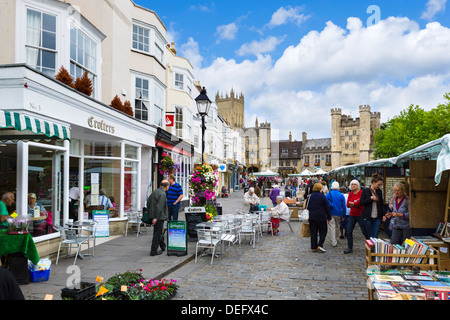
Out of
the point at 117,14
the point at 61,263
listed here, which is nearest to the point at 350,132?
the point at 117,14

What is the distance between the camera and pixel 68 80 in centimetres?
947

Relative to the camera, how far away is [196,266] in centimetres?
844

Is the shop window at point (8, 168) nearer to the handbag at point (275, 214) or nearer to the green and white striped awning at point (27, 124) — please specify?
the green and white striped awning at point (27, 124)

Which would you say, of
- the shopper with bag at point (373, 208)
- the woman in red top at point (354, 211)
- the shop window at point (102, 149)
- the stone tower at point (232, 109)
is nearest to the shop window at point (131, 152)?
the shop window at point (102, 149)

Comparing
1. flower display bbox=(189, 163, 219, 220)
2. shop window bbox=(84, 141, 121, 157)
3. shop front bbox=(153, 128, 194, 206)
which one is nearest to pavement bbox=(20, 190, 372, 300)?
flower display bbox=(189, 163, 219, 220)

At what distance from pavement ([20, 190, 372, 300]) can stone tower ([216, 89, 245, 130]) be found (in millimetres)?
108405

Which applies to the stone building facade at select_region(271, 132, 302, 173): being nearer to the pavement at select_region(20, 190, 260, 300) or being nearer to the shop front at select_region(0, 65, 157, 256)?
the shop front at select_region(0, 65, 157, 256)

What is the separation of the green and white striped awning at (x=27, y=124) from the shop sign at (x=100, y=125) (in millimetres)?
3018

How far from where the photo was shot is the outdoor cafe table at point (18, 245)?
21.3ft

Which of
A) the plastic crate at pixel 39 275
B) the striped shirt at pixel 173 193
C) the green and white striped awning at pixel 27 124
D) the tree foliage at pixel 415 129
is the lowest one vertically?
the plastic crate at pixel 39 275

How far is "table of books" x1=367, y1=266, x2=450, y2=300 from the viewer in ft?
13.1

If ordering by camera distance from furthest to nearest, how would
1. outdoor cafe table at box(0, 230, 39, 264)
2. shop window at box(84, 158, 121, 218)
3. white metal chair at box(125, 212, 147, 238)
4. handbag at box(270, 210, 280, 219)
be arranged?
handbag at box(270, 210, 280, 219) < white metal chair at box(125, 212, 147, 238) < shop window at box(84, 158, 121, 218) < outdoor cafe table at box(0, 230, 39, 264)
